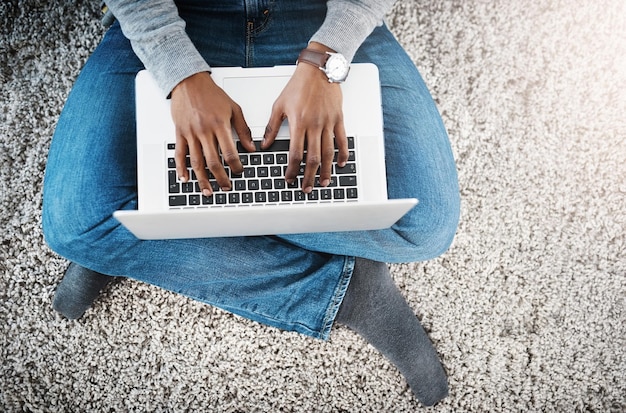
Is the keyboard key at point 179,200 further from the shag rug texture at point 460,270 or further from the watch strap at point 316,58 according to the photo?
the shag rug texture at point 460,270

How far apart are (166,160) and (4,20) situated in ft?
2.66

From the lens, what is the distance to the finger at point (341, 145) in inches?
34.9

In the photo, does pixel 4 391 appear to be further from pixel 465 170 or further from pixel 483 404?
pixel 465 170

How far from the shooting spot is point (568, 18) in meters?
1.43

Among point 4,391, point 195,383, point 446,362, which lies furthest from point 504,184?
point 4,391

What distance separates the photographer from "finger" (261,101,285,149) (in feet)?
2.91

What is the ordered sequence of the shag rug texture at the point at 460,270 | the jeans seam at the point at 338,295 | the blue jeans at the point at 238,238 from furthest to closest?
1. the shag rug texture at the point at 460,270
2. the jeans seam at the point at 338,295
3. the blue jeans at the point at 238,238

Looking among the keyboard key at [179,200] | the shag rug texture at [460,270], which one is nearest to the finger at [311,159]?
the keyboard key at [179,200]

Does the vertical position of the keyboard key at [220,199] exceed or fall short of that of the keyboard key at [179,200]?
it exceeds it

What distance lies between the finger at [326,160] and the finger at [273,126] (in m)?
0.08

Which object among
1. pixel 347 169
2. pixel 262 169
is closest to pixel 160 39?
pixel 262 169

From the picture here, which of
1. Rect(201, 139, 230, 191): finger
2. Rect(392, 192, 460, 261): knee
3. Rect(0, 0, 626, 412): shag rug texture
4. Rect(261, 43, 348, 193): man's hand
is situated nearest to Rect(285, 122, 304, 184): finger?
Rect(261, 43, 348, 193): man's hand

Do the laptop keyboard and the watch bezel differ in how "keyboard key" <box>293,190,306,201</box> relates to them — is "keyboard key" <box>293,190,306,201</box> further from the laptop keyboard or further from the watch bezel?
the watch bezel

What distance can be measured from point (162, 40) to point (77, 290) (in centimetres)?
63
